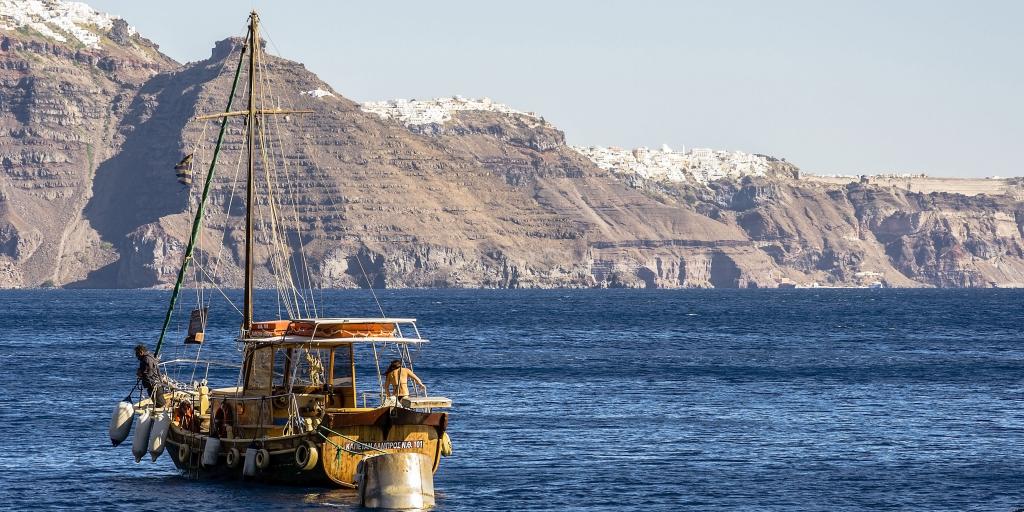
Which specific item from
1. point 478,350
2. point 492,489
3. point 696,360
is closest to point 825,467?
point 492,489

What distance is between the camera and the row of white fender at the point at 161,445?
42.2m

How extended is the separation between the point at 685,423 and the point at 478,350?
5151cm

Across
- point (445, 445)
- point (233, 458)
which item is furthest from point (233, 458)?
point (445, 445)

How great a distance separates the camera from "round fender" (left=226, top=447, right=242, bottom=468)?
4416cm

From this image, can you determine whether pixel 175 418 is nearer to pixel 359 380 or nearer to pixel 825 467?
pixel 825 467

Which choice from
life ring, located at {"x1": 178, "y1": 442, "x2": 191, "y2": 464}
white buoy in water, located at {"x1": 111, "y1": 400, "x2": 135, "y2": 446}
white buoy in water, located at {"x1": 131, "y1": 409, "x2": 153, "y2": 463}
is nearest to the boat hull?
life ring, located at {"x1": 178, "y1": 442, "x2": 191, "y2": 464}

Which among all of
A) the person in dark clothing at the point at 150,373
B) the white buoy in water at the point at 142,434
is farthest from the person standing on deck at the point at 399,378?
the person in dark clothing at the point at 150,373

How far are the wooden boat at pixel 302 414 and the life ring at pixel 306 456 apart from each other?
2 centimetres

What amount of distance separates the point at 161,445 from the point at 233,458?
3.68 m

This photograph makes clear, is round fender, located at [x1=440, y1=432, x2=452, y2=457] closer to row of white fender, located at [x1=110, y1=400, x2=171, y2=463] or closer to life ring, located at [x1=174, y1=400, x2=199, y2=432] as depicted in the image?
life ring, located at [x1=174, y1=400, x2=199, y2=432]

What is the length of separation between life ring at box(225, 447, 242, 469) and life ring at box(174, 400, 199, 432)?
252cm

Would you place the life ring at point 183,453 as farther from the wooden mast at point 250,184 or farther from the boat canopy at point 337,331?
the boat canopy at point 337,331

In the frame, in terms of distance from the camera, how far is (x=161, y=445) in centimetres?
4703

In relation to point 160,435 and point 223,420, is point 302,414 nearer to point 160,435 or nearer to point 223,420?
point 223,420
